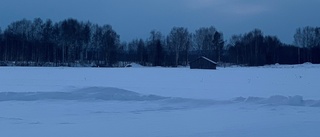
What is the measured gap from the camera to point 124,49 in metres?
104

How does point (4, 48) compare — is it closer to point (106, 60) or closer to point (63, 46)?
point (63, 46)

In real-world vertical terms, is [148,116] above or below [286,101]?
below

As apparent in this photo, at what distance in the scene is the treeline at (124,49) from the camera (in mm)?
78062

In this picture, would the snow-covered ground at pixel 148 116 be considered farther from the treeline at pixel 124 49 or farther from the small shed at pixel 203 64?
the treeline at pixel 124 49

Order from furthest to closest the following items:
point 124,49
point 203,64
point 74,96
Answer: point 124,49 < point 203,64 < point 74,96

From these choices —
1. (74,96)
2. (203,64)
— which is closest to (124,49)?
(203,64)

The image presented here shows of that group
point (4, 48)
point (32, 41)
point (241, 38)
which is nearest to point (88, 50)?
point (32, 41)

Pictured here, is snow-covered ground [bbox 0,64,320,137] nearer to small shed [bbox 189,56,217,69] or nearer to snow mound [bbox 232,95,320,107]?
snow mound [bbox 232,95,320,107]

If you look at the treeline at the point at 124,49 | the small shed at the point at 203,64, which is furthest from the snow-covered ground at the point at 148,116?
the treeline at the point at 124,49

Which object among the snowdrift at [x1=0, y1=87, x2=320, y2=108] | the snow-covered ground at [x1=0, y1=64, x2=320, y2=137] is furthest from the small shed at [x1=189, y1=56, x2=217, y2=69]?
the snow-covered ground at [x1=0, y1=64, x2=320, y2=137]

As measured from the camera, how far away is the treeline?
7806 cm

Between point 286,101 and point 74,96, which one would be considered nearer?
point 286,101

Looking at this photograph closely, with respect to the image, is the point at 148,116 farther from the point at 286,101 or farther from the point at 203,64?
the point at 203,64

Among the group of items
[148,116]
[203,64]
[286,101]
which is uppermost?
[203,64]
